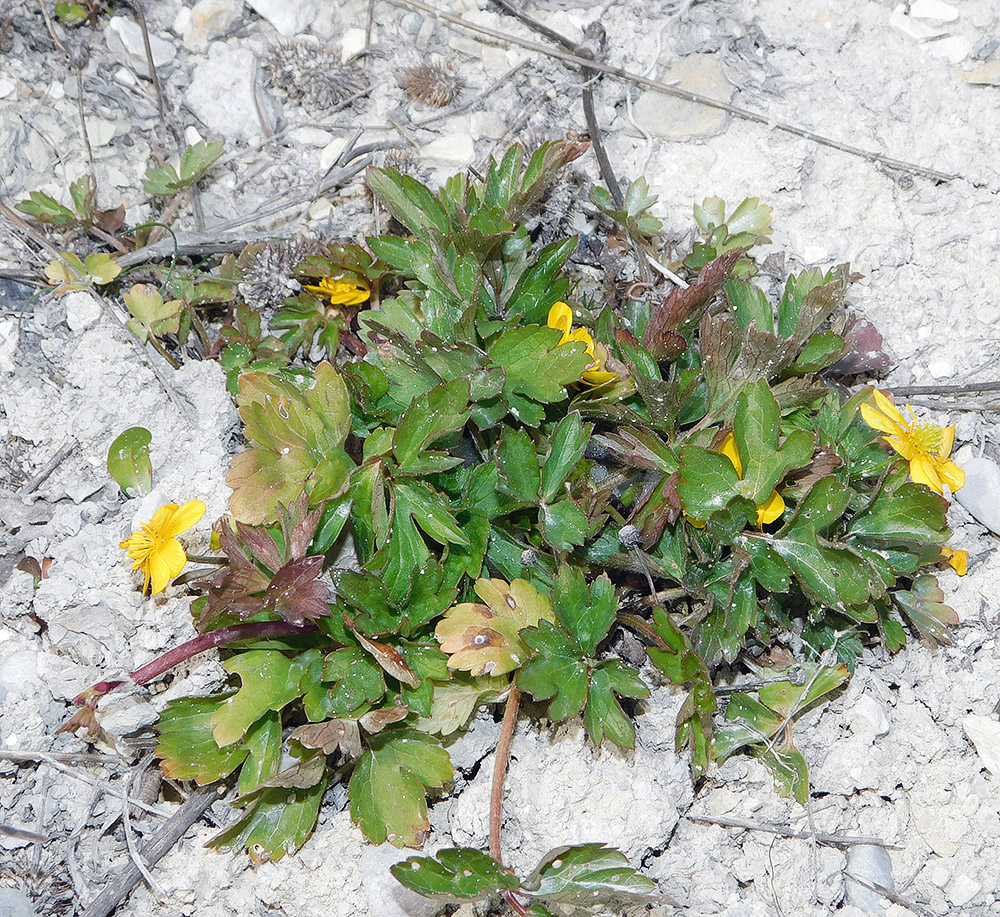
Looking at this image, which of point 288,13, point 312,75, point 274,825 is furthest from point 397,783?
point 288,13

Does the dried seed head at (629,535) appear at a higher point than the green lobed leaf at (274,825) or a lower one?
higher

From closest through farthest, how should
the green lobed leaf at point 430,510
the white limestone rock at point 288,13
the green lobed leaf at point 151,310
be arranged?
1. the green lobed leaf at point 430,510
2. the green lobed leaf at point 151,310
3. the white limestone rock at point 288,13

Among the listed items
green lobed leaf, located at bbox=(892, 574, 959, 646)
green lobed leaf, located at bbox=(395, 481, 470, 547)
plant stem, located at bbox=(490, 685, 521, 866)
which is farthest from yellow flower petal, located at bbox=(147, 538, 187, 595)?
green lobed leaf, located at bbox=(892, 574, 959, 646)

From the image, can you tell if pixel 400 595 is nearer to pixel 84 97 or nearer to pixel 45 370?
pixel 45 370

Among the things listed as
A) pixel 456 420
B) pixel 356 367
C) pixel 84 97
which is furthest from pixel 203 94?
pixel 456 420

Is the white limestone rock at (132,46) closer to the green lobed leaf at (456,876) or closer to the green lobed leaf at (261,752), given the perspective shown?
the green lobed leaf at (261,752)

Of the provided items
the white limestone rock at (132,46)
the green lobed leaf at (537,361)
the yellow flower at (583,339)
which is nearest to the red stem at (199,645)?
the green lobed leaf at (537,361)
